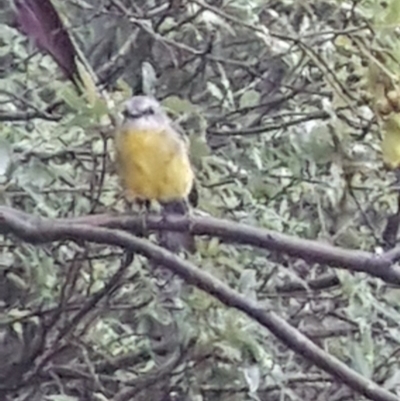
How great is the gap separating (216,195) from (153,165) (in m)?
0.19

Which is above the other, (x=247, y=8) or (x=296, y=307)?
(x=247, y=8)

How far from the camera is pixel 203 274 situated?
126cm

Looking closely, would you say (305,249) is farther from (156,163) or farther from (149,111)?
(156,163)

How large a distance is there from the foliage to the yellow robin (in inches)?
1.3

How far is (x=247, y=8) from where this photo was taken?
1.76m

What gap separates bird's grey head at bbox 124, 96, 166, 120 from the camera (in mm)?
1553

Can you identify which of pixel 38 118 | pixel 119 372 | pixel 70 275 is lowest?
pixel 119 372

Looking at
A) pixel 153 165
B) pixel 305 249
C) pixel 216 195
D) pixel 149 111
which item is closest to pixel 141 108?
pixel 149 111

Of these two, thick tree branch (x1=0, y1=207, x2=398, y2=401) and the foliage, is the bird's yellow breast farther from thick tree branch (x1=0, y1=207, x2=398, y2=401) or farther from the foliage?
thick tree branch (x1=0, y1=207, x2=398, y2=401)

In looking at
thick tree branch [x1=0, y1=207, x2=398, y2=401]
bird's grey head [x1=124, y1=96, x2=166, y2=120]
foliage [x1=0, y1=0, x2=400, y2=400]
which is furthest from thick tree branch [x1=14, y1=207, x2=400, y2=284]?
foliage [x1=0, y1=0, x2=400, y2=400]

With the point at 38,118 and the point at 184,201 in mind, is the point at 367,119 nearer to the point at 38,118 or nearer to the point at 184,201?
the point at 184,201

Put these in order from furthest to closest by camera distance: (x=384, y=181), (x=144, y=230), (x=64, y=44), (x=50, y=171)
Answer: (x=384, y=181), (x=50, y=171), (x=144, y=230), (x=64, y=44)

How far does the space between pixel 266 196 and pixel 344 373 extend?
77 centimetres

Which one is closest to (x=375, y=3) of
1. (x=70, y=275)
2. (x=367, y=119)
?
(x=367, y=119)
